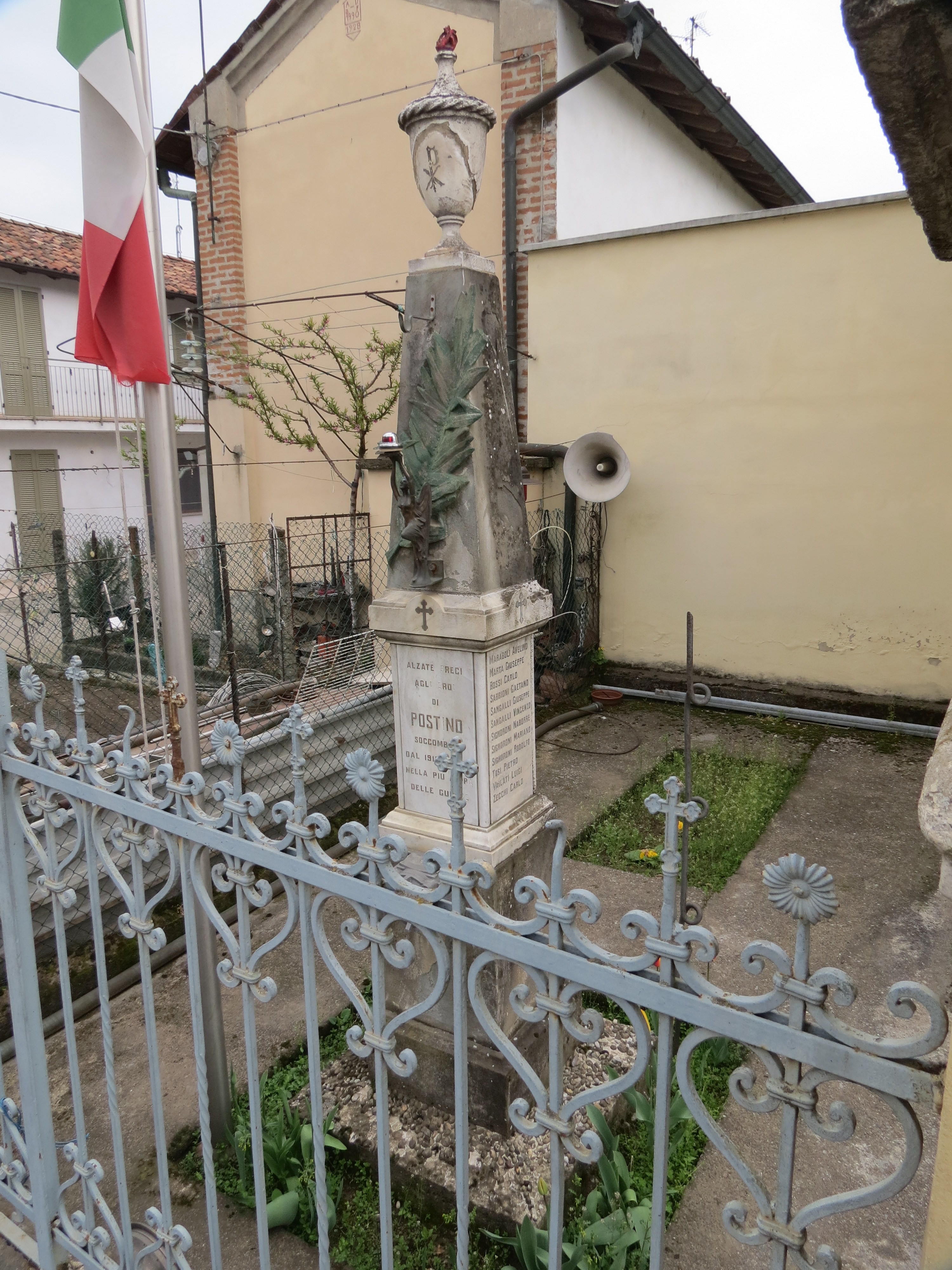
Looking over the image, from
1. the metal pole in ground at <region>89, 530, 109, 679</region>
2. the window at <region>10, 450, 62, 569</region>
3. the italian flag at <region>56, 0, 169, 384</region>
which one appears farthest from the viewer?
the window at <region>10, 450, 62, 569</region>

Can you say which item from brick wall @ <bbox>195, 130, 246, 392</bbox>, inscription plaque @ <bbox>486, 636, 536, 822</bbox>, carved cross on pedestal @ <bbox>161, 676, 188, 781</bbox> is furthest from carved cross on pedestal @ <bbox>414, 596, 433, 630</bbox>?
brick wall @ <bbox>195, 130, 246, 392</bbox>

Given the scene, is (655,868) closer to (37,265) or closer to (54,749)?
(54,749)

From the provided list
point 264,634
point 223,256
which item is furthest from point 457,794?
point 223,256

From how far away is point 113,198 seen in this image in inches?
93.5

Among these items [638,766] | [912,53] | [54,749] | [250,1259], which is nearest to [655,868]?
[638,766]

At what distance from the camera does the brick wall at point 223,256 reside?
1054 centimetres

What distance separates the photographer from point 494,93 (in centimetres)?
849

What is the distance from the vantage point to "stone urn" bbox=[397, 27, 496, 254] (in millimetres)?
3014

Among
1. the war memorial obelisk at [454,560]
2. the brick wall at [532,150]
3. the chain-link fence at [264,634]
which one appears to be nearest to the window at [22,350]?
the chain-link fence at [264,634]

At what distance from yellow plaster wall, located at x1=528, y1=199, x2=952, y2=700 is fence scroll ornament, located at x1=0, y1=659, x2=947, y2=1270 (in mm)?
5704

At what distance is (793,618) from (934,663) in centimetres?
119

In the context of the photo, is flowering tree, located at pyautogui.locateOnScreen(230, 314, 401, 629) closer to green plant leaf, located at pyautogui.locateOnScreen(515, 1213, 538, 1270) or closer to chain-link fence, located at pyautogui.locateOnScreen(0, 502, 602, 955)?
chain-link fence, located at pyautogui.locateOnScreen(0, 502, 602, 955)

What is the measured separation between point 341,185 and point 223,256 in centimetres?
202

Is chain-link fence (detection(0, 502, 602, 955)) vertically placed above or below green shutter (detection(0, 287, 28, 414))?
below
